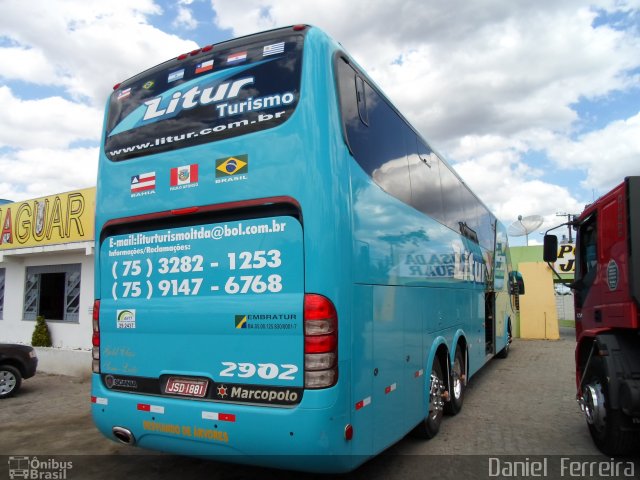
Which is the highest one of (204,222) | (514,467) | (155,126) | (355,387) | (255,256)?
(155,126)

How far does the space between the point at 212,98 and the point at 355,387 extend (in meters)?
2.75

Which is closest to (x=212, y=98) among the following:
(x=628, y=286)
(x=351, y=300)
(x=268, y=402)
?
(x=351, y=300)

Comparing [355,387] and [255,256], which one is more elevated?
[255,256]

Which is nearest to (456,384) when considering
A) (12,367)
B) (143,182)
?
(143,182)

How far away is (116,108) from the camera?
4.98 m

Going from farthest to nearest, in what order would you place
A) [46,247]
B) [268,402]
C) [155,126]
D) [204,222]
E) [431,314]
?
1. [46,247]
2. [431,314]
3. [155,126]
4. [204,222]
5. [268,402]

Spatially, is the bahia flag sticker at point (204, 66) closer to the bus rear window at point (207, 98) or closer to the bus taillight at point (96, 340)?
the bus rear window at point (207, 98)

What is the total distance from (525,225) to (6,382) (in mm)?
21029

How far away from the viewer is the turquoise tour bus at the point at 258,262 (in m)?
3.57

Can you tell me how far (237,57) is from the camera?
13.9 ft

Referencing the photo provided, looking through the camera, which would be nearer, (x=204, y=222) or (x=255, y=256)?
(x=255, y=256)

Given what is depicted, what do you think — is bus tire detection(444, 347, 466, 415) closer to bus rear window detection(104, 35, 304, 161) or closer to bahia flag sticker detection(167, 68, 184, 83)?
bus rear window detection(104, 35, 304, 161)

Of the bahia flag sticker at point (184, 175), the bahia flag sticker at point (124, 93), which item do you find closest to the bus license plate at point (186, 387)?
the bahia flag sticker at point (184, 175)

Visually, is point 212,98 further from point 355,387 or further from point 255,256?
point 355,387
